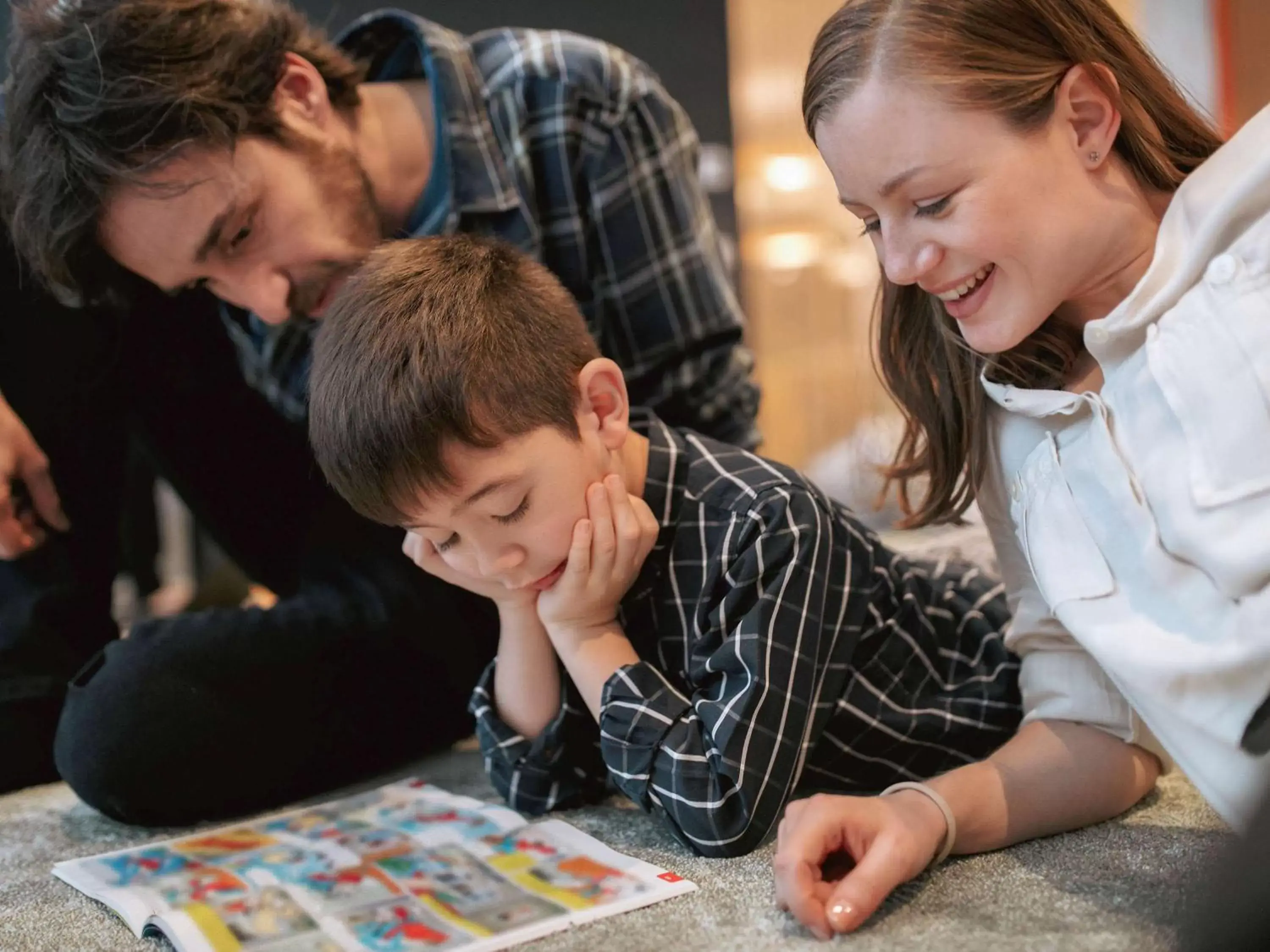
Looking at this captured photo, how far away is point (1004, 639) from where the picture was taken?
3.68 ft

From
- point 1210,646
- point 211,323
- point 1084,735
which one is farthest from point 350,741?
point 1210,646

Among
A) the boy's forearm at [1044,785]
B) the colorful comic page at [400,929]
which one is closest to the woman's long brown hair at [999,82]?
the boy's forearm at [1044,785]

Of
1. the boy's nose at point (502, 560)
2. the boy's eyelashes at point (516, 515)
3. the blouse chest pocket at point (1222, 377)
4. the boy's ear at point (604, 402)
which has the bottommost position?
the boy's nose at point (502, 560)

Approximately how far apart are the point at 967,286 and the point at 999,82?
0.14m

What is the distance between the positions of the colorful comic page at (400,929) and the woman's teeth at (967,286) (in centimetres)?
55

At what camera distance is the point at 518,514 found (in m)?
0.95

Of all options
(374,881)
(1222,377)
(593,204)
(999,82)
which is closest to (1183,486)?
(1222,377)

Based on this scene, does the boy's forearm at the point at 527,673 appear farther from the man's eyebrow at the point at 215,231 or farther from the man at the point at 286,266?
the man's eyebrow at the point at 215,231

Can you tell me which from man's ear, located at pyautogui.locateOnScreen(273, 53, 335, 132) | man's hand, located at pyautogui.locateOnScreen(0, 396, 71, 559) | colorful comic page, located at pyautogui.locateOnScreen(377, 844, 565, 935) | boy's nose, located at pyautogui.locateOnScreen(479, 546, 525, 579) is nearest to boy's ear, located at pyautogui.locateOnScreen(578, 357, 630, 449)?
boy's nose, located at pyautogui.locateOnScreen(479, 546, 525, 579)

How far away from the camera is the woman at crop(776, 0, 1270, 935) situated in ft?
2.66

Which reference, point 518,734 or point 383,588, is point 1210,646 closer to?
point 518,734

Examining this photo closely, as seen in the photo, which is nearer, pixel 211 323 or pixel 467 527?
pixel 467 527

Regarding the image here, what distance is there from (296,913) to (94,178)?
2.13ft

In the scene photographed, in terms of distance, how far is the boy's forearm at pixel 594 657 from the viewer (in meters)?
1.00
